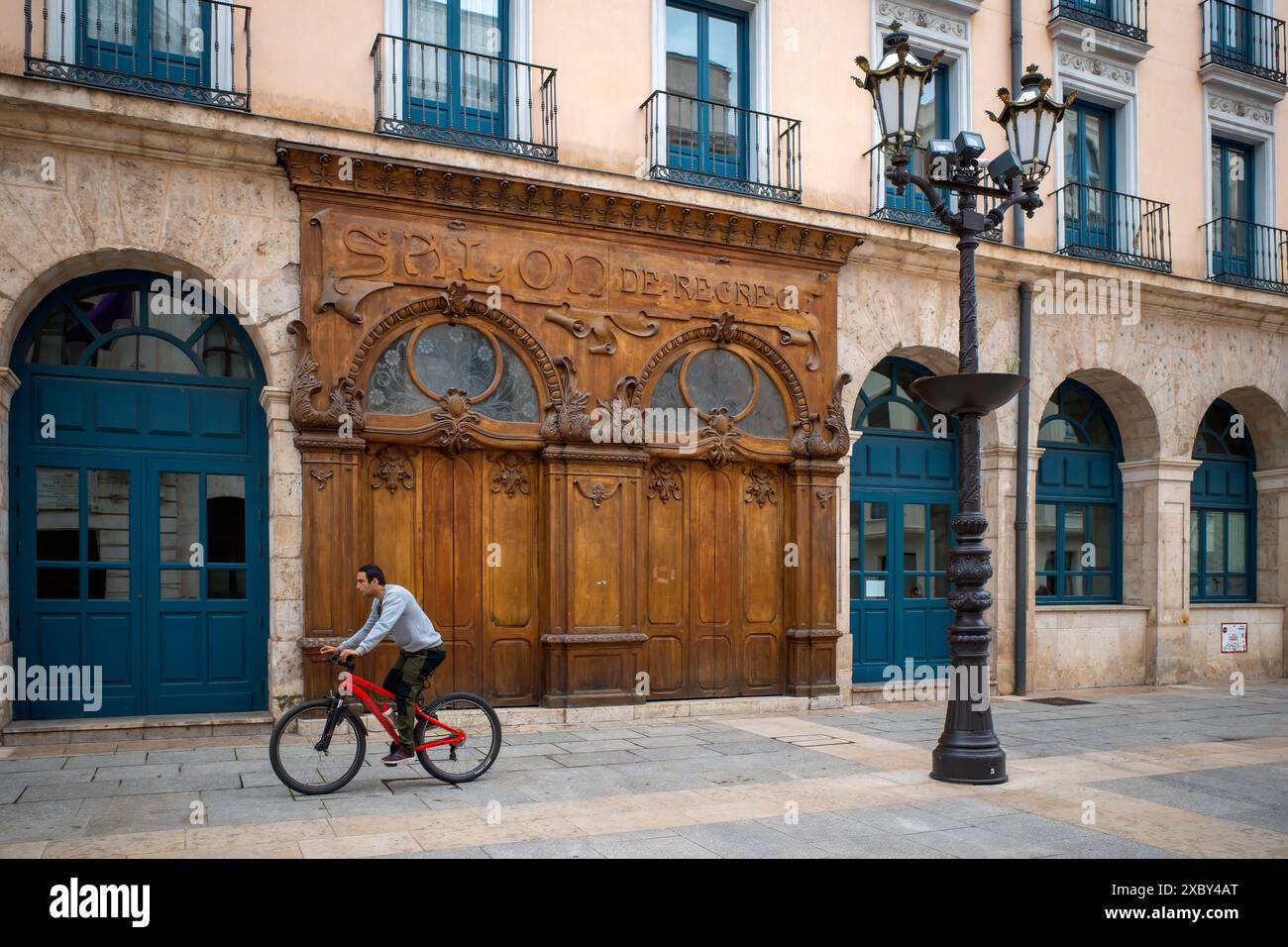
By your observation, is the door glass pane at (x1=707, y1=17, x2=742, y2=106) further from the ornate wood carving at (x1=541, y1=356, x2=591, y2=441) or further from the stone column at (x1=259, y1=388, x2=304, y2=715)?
the stone column at (x1=259, y1=388, x2=304, y2=715)

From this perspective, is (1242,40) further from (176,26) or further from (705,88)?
(176,26)

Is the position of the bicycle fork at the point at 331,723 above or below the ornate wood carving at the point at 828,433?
below

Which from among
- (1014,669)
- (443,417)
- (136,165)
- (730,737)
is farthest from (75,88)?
(1014,669)

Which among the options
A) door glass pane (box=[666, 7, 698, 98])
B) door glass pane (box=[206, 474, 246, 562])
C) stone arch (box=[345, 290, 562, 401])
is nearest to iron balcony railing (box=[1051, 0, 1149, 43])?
door glass pane (box=[666, 7, 698, 98])

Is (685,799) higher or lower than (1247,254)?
lower

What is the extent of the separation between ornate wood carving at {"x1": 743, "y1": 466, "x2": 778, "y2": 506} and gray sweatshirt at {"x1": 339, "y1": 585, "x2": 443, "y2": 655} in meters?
5.00

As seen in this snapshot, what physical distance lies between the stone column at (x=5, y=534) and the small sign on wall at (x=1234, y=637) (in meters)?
15.1

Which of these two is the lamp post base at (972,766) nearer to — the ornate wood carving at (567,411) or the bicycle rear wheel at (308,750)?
the bicycle rear wheel at (308,750)

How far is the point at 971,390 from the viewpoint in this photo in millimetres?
8156

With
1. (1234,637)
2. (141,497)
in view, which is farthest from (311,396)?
(1234,637)

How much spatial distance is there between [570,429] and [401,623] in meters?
3.55

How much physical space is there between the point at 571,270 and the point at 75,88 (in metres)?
4.60

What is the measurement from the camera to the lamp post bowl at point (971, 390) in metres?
8.08

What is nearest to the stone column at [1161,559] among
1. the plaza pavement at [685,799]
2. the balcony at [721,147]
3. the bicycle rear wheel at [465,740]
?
the plaza pavement at [685,799]
